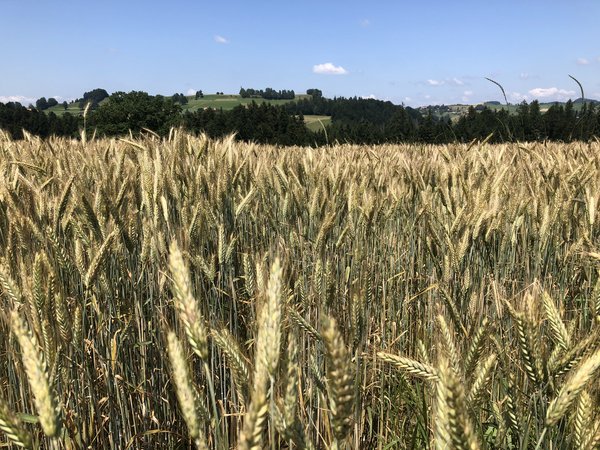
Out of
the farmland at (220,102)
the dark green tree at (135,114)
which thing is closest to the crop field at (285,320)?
the dark green tree at (135,114)

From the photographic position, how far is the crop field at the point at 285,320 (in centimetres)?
75

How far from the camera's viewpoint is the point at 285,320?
3.61ft

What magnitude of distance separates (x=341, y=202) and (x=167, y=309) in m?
1.11

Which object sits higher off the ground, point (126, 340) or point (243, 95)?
point (243, 95)

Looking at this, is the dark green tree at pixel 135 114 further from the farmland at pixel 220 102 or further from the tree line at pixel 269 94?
the tree line at pixel 269 94

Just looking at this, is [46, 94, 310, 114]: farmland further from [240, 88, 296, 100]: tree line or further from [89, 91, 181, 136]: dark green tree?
[89, 91, 181, 136]: dark green tree

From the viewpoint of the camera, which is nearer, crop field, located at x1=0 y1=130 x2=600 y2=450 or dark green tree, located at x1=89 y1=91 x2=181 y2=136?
crop field, located at x1=0 y1=130 x2=600 y2=450

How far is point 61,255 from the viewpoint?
1435mm

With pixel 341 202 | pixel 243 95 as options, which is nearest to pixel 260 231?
pixel 341 202

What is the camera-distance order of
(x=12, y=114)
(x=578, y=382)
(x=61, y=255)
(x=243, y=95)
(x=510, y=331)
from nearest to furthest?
(x=578, y=382) → (x=61, y=255) → (x=510, y=331) → (x=12, y=114) → (x=243, y=95)

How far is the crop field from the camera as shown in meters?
0.75

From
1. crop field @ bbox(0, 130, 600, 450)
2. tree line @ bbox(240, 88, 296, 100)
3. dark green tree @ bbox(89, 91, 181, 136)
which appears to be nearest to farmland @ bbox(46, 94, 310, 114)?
tree line @ bbox(240, 88, 296, 100)

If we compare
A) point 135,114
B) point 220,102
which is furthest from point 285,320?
point 220,102

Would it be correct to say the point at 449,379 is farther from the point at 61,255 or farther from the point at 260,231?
the point at 260,231
